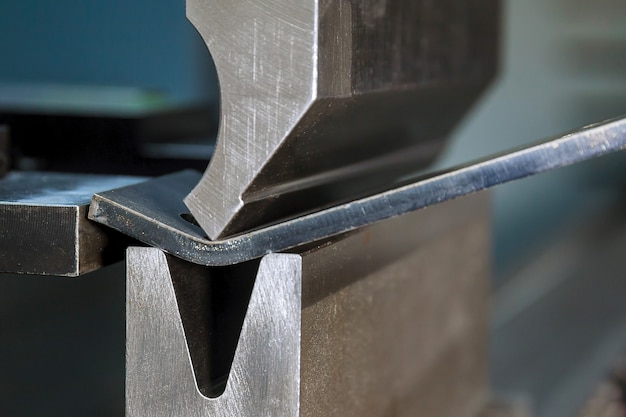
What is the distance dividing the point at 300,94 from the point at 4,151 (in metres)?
0.47

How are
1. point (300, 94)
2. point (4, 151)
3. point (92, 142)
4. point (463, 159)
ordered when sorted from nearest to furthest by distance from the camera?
1. point (300, 94)
2. point (4, 151)
3. point (92, 142)
4. point (463, 159)

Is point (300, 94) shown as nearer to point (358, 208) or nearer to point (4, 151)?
point (358, 208)

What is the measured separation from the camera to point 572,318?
1.94 meters

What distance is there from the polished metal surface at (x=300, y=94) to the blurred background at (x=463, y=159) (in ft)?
1.09

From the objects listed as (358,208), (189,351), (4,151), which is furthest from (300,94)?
(4,151)

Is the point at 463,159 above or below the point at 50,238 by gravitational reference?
below

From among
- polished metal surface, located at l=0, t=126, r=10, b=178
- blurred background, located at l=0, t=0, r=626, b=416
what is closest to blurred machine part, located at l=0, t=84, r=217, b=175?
blurred background, located at l=0, t=0, r=626, b=416

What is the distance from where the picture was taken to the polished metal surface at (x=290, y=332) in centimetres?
66

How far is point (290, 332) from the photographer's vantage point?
66 cm

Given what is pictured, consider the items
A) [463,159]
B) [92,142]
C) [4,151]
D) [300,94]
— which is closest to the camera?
[300,94]

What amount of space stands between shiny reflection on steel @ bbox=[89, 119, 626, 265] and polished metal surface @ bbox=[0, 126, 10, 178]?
0.31 metres

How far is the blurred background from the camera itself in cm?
128

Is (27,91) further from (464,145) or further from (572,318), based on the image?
(464,145)

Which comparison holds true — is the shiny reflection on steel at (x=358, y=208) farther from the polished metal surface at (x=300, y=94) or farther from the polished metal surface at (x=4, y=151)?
the polished metal surface at (x=4, y=151)
